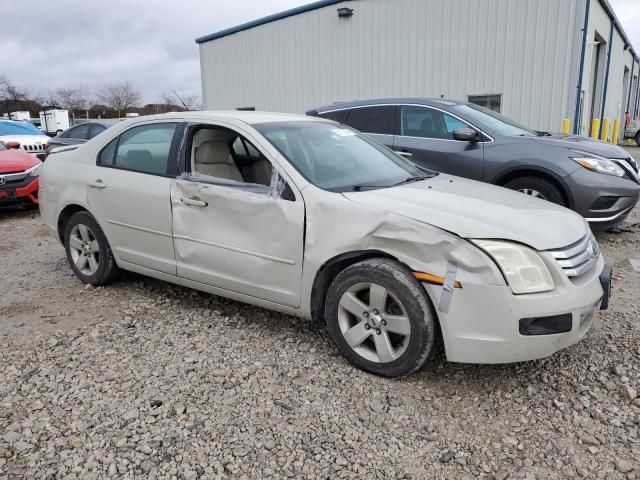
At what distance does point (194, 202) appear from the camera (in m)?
3.62

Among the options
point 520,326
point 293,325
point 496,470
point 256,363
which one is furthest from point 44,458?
point 520,326

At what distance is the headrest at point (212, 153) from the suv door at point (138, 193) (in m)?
0.18

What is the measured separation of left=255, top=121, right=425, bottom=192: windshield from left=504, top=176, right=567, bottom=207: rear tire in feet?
7.61

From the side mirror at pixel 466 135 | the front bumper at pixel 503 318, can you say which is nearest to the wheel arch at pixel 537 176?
the side mirror at pixel 466 135

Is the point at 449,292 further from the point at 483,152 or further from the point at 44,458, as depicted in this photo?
the point at 483,152

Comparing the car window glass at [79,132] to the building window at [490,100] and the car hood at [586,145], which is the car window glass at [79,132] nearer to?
the building window at [490,100]

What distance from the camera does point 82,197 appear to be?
4383 millimetres

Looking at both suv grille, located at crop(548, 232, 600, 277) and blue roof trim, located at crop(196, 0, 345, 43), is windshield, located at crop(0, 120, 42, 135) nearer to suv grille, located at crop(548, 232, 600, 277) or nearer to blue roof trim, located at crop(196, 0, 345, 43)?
blue roof trim, located at crop(196, 0, 345, 43)

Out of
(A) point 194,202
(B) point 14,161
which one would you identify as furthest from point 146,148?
(B) point 14,161

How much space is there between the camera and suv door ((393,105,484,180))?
6.07 metres

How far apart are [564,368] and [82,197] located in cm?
379

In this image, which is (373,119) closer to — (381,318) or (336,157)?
(336,157)

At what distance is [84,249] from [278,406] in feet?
8.69

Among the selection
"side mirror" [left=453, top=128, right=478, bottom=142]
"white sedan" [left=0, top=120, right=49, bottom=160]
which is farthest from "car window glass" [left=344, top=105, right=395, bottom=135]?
"white sedan" [left=0, top=120, right=49, bottom=160]
